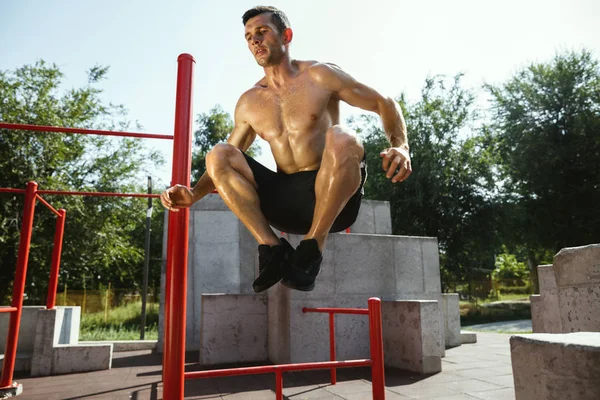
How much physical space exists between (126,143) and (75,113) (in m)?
2.12

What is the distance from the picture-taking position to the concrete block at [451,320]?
7.90 metres

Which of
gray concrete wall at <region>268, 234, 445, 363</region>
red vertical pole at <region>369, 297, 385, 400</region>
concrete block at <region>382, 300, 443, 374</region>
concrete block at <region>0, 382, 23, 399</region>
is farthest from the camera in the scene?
gray concrete wall at <region>268, 234, 445, 363</region>

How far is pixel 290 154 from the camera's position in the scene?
179 centimetres

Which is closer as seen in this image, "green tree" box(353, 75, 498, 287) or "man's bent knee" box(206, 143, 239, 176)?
"man's bent knee" box(206, 143, 239, 176)

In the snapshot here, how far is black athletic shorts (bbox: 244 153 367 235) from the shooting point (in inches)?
68.2

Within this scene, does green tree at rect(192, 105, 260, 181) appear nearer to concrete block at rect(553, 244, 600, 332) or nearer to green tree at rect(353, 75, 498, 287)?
green tree at rect(353, 75, 498, 287)

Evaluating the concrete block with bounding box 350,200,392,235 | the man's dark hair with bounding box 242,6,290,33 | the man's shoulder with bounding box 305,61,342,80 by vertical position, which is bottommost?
the man's shoulder with bounding box 305,61,342,80

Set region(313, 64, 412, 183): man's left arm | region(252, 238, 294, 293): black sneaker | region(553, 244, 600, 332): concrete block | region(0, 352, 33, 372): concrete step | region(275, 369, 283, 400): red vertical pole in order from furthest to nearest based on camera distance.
→ region(0, 352, 33, 372): concrete step → region(275, 369, 283, 400): red vertical pole → region(553, 244, 600, 332): concrete block → region(313, 64, 412, 183): man's left arm → region(252, 238, 294, 293): black sneaker

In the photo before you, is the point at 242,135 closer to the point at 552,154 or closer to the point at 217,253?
the point at 217,253

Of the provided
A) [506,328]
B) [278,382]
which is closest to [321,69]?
[278,382]

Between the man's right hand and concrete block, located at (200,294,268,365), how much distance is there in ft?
15.4

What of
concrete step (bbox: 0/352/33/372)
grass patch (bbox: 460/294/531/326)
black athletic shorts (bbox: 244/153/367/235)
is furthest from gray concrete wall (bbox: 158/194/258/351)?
grass patch (bbox: 460/294/531/326)

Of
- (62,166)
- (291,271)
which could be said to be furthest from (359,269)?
(62,166)

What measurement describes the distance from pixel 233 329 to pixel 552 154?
49.9 ft
